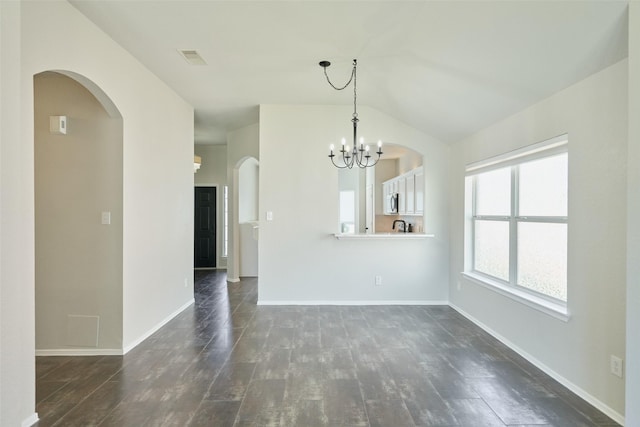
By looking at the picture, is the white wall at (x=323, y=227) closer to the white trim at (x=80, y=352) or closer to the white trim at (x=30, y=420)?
the white trim at (x=80, y=352)

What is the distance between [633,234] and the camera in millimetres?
2004

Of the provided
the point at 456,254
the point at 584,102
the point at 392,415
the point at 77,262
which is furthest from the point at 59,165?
the point at 456,254

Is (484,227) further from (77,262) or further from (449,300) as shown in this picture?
(77,262)

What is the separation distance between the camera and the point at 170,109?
4.60 meters

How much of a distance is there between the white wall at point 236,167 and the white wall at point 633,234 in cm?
520

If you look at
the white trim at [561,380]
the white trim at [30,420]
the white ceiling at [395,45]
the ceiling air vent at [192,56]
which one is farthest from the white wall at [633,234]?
the white trim at [30,420]

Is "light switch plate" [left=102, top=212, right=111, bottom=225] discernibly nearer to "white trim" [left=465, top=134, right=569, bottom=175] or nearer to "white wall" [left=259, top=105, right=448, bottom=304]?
"white wall" [left=259, top=105, right=448, bottom=304]

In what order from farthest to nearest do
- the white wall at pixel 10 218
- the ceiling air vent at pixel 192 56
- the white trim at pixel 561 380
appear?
1. the ceiling air vent at pixel 192 56
2. the white trim at pixel 561 380
3. the white wall at pixel 10 218

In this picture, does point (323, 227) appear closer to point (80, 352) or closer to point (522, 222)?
point (522, 222)

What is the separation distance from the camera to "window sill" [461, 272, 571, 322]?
2.92 metres

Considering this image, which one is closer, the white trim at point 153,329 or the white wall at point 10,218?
the white wall at point 10,218

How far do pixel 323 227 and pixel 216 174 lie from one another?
458cm

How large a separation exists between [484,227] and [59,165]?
4.50 meters

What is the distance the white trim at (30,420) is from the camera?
2281 mm
